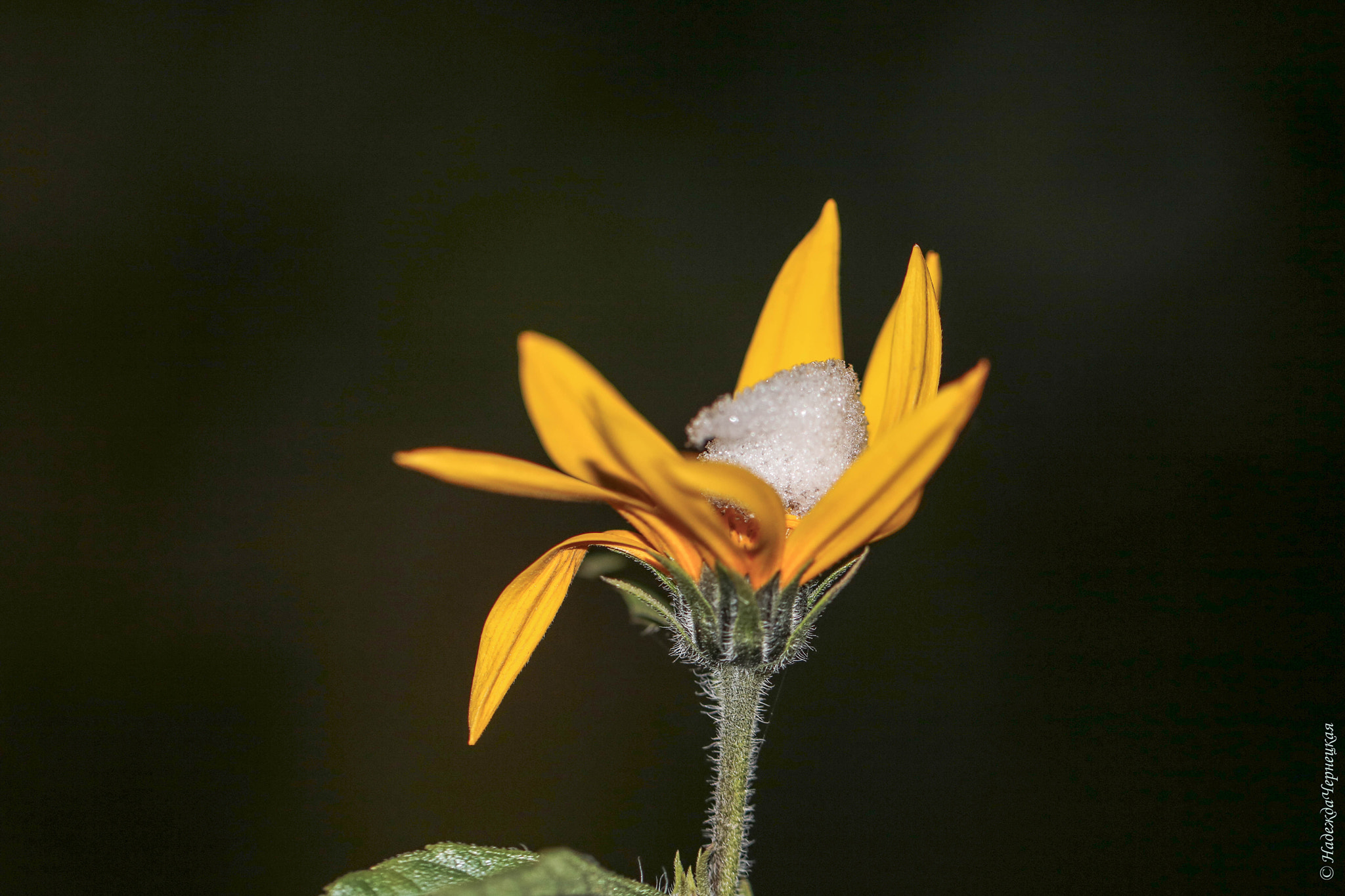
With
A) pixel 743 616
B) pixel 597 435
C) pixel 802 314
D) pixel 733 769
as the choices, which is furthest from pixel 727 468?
pixel 802 314

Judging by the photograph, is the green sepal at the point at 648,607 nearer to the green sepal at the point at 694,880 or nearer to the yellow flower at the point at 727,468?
the yellow flower at the point at 727,468

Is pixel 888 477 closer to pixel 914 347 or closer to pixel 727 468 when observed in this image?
pixel 727 468

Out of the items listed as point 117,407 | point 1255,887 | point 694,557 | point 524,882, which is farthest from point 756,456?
point 117,407

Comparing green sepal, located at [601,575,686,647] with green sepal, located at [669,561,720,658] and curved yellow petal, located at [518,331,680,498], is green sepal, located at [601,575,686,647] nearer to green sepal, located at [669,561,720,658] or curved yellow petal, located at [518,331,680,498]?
green sepal, located at [669,561,720,658]

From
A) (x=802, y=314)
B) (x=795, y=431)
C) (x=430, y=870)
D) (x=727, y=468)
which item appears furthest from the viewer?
(x=802, y=314)

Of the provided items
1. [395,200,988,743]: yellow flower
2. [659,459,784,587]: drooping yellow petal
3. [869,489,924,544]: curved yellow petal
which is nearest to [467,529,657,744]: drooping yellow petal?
[395,200,988,743]: yellow flower
